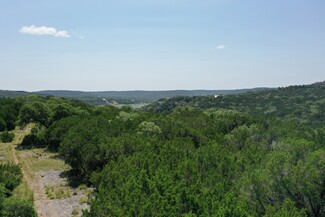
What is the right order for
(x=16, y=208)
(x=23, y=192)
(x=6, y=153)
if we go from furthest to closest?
(x=6, y=153) → (x=23, y=192) → (x=16, y=208)

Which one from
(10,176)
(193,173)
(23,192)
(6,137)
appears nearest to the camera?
(193,173)

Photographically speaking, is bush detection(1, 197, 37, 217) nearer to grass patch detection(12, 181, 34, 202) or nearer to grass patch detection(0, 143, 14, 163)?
grass patch detection(12, 181, 34, 202)

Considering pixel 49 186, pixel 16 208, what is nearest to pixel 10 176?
pixel 49 186

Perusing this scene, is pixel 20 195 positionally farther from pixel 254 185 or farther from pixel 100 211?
pixel 254 185

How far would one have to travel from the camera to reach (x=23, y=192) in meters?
45.8

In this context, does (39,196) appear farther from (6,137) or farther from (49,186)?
(6,137)

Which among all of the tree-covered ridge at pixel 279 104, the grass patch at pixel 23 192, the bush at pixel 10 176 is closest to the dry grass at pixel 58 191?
the grass patch at pixel 23 192

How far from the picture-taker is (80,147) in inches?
1975

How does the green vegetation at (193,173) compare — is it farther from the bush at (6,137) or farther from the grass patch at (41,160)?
the bush at (6,137)

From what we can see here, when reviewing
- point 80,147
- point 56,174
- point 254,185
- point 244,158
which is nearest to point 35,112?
point 56,174

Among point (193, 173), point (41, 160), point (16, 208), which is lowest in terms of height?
point (41, 160)

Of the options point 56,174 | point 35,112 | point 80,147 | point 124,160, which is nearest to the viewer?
point 124,160

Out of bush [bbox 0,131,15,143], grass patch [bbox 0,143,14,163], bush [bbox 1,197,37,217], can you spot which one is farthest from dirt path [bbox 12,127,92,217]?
bush [bbox 0,131,15,143]

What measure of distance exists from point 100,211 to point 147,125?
117ft
